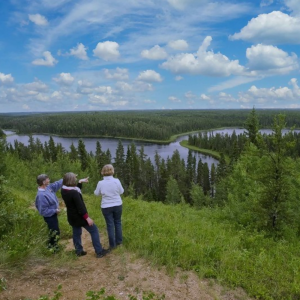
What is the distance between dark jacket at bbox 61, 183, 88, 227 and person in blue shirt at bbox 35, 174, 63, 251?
527 mm

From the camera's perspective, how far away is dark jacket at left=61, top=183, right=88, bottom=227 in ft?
18.6

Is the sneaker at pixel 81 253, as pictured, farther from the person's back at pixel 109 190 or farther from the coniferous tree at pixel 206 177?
the coniferous tree at pixel 206 177

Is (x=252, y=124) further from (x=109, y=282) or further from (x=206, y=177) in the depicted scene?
(x=206, y=177)

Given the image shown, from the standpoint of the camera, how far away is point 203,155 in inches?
4235

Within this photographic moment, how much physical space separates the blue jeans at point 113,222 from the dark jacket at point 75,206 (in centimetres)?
57

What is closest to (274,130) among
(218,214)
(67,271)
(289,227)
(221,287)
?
(289,227)

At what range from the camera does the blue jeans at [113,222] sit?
6.21 meters

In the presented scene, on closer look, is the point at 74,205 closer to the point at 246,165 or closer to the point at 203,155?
the point at 246,165

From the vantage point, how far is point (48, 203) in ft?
19.9

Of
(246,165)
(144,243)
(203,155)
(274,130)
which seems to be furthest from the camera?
(203,155)

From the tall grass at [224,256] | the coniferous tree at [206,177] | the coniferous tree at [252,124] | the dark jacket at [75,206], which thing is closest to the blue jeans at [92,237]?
the dark jacket at [75,206]

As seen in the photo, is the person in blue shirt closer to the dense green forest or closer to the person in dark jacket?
the dense green forest

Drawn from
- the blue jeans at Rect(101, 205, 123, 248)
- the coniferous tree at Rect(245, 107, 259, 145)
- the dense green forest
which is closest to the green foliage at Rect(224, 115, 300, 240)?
the dense green forest

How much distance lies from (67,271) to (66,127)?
179m
